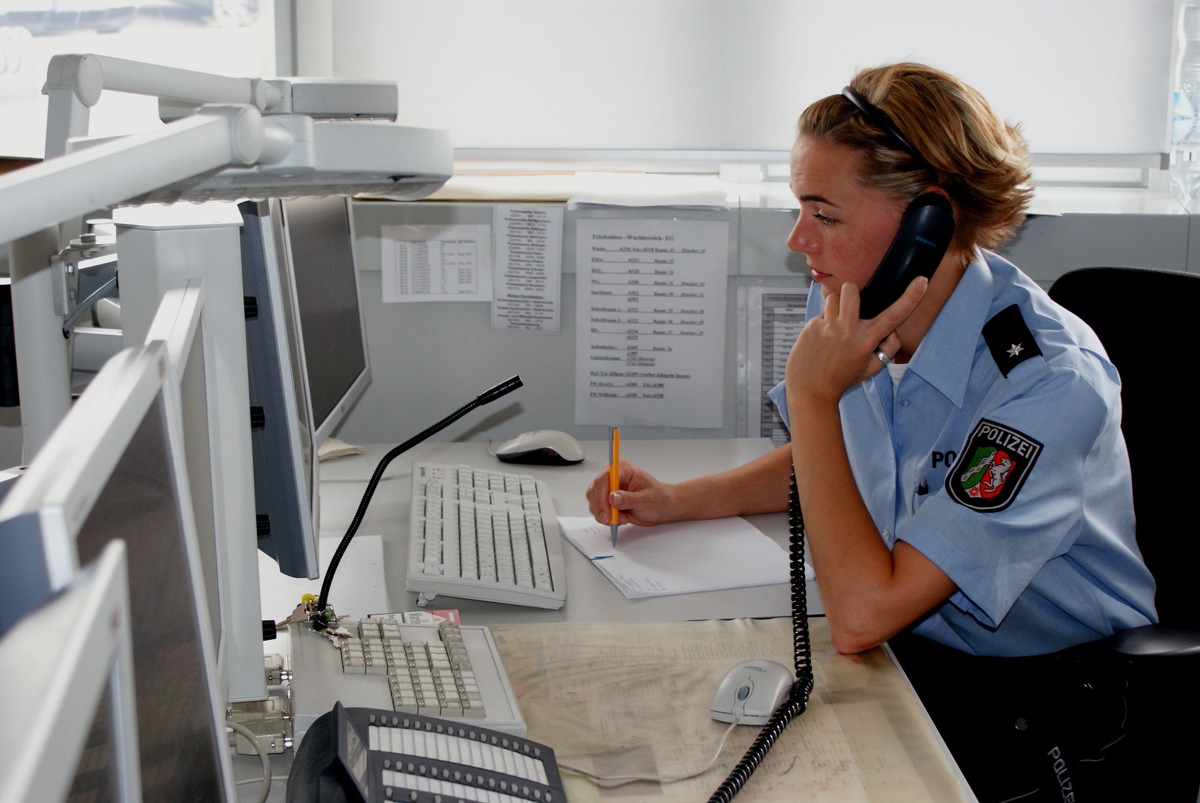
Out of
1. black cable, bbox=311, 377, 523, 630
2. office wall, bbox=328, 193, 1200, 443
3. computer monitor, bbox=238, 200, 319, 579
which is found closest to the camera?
computer monitor, bbox=238, 200, 319, 579

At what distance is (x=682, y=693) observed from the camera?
3.20 ft

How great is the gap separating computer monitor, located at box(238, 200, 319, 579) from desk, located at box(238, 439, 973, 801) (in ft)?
0.56

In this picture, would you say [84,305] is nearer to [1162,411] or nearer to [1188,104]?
[1162,411]

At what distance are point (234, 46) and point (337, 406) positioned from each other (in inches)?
34.1

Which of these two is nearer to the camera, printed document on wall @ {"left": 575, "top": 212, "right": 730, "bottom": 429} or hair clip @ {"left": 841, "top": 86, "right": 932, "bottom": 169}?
hair clip @ {"left": 841, "top": 86, "right": 932, "bottom": 169}

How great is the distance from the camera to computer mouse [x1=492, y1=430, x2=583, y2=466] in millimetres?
1706

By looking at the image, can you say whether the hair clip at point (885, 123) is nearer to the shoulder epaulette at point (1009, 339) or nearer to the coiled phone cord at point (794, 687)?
the shoulder epaulette at point (1009, 339)

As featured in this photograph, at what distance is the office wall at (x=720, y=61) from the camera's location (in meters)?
2.05

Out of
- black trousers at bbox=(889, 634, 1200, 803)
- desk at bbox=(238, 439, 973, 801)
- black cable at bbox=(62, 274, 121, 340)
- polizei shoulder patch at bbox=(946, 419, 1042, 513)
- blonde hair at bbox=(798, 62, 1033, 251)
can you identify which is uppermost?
blonde hair at bbox=(798, 62, 1033, 251)

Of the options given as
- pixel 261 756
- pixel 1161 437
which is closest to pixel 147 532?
pixel 261 756

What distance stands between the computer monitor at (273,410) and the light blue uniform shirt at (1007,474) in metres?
0.49

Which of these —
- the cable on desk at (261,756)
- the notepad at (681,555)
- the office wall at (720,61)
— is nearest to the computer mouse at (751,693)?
the notepad at (681,555)

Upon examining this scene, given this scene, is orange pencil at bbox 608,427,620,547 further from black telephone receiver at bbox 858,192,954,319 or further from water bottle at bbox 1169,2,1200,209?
water bottle at bbox 1169,2,1200,209

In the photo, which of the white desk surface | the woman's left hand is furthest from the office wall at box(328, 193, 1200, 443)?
the woman's left hand
